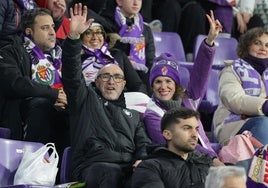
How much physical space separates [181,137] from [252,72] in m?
Answer: 1.44

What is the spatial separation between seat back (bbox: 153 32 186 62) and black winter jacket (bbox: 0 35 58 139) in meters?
2.25

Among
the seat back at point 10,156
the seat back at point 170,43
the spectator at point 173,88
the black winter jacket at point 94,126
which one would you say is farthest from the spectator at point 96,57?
the seat back at point 170,43

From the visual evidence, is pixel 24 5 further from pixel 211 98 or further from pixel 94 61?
pixel 211 98

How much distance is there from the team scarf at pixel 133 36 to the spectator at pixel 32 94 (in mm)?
1114

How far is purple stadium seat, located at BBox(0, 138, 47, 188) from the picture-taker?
20.4 feet

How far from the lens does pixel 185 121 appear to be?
6.19 m

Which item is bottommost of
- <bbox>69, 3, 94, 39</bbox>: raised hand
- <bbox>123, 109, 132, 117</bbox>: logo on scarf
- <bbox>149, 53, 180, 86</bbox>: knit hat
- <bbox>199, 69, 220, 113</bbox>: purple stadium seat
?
<bbox>199, 69, 220, 113</bbox>: purple stadium seat

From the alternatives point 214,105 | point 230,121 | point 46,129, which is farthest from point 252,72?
point 46,129

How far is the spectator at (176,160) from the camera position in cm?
588

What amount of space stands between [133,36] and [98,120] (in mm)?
1944

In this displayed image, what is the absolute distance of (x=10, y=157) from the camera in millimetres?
6293

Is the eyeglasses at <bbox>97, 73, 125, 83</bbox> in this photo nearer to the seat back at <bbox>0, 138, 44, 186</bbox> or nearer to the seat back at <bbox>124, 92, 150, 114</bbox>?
the seat back at <bbox>124, 92, 150, 114</bbox>

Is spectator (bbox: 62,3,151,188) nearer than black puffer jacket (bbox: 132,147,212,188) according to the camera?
No

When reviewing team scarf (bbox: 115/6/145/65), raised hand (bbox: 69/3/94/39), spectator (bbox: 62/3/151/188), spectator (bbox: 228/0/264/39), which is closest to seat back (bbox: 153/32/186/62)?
team scarf (bbox: 115/6/145/65)
